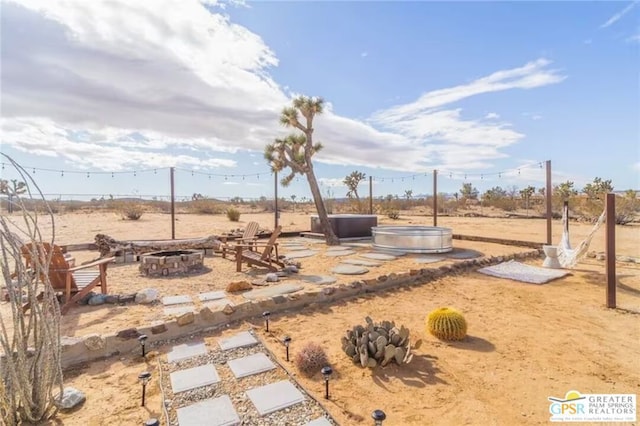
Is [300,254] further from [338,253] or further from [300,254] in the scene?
[338,253]

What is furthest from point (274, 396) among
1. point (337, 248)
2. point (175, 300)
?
point (337, 248)

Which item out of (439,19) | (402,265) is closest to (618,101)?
(439,19)

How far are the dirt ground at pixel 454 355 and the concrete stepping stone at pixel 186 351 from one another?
126 millimetres

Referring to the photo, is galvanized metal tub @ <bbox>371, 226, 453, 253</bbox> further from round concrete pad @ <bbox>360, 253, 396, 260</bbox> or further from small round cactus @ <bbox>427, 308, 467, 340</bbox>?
small round cactus @ <bbox>427, 308, 467, 340</bbox>

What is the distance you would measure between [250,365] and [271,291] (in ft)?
6.10

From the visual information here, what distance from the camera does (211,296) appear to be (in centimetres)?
411

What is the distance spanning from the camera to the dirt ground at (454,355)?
195cm

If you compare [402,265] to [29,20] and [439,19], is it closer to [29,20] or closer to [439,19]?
[439,19]

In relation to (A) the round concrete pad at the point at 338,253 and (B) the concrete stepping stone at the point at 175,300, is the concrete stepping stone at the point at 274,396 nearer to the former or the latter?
(B) the concrete stepping stone at the point at 175,300

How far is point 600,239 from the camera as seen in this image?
9195 millimetres

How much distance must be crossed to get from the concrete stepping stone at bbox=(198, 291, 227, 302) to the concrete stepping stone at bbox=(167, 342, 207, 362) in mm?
1186

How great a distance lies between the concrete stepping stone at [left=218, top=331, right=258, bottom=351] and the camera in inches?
108

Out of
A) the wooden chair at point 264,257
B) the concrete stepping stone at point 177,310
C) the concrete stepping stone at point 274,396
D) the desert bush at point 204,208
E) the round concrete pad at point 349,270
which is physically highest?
the desert bush at point 204,208

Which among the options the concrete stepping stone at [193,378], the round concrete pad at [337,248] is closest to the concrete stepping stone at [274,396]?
the concrete stepping stone at [193,378]
